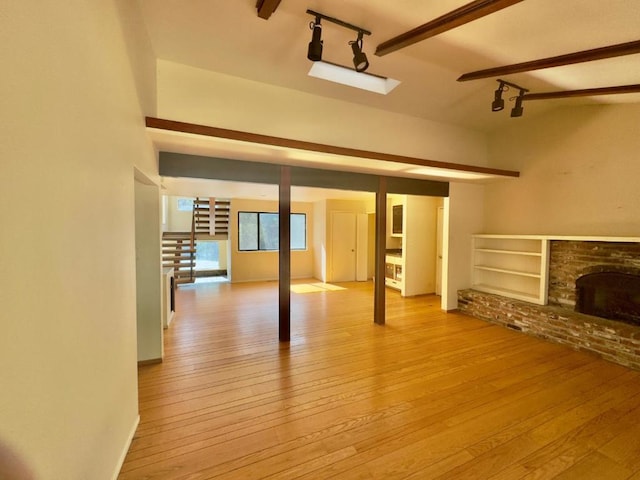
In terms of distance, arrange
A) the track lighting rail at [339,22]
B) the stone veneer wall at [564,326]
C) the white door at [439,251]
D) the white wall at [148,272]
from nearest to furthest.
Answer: the track lighting rail at [339,22] → the white wall at [148,272] → the stone veneer wall at [564,326] → the white door at [439,251]

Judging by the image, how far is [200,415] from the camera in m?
2.21

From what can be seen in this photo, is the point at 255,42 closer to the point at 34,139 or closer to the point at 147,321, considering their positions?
the point at 34,139

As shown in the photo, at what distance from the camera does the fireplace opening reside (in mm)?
3350

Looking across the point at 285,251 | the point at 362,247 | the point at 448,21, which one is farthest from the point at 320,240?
the point at 448,21

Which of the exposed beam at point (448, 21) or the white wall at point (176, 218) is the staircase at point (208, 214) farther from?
the exposed beam at point (448, 21)

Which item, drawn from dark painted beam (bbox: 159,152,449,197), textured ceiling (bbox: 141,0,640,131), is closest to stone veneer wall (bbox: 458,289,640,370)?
→ dark painted beam (bbox: 159,152,449,197)

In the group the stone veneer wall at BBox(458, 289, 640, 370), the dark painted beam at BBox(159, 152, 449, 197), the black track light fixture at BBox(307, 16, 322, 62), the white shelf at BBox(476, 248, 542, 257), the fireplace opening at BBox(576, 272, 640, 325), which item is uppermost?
the black track light fixture at BBox(307, 16, 322, 62)

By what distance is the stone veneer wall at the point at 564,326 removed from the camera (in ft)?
10.2

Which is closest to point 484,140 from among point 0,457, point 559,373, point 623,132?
point 623,132

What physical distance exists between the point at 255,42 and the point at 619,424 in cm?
449

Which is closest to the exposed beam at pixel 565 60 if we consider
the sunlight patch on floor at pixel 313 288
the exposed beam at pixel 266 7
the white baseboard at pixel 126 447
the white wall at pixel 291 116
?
the white wall at pixel 291 116

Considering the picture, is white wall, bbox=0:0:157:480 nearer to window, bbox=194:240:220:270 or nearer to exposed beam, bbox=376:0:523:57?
exposed beam, bbox=376:0:523:57

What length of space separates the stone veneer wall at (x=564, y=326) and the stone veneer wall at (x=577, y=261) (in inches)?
10.8

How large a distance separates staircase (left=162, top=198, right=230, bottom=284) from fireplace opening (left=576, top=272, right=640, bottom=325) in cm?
801
